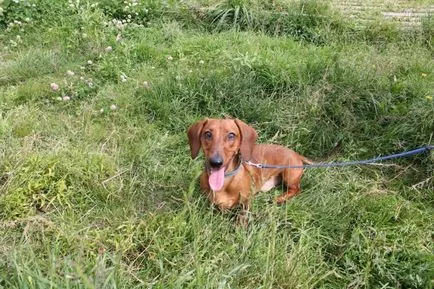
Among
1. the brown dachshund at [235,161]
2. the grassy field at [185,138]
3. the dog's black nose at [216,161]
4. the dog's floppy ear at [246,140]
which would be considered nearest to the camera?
the grassy field at [185,138]

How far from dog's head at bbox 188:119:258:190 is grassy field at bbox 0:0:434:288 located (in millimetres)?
294

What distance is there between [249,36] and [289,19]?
2.20 feet

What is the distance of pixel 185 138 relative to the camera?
4.02 m

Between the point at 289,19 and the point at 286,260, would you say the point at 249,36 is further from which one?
the point at 286,260

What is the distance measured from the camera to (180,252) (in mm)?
2740

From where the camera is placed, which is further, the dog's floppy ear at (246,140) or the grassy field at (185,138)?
the dog's floppy ear at (246,140)

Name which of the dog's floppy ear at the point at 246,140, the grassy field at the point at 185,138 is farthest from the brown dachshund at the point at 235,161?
Answer: the grassy field at the point at 185,138

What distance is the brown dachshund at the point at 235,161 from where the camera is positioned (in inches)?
119

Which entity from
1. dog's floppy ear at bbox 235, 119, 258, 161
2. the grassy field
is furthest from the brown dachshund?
the grassy field

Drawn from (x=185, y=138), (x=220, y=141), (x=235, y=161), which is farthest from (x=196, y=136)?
(x=185, y=138)

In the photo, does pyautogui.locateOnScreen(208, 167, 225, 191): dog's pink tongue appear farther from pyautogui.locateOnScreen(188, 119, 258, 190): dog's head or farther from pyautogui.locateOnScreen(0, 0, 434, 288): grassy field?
pyautogui.locateOnScreen(0, 0, 434, 288): grassy field

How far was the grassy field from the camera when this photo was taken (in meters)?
2.71

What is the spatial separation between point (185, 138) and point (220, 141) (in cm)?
107

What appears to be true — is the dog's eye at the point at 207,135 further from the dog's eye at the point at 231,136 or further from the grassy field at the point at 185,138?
the grassy field at the point at 185,138
